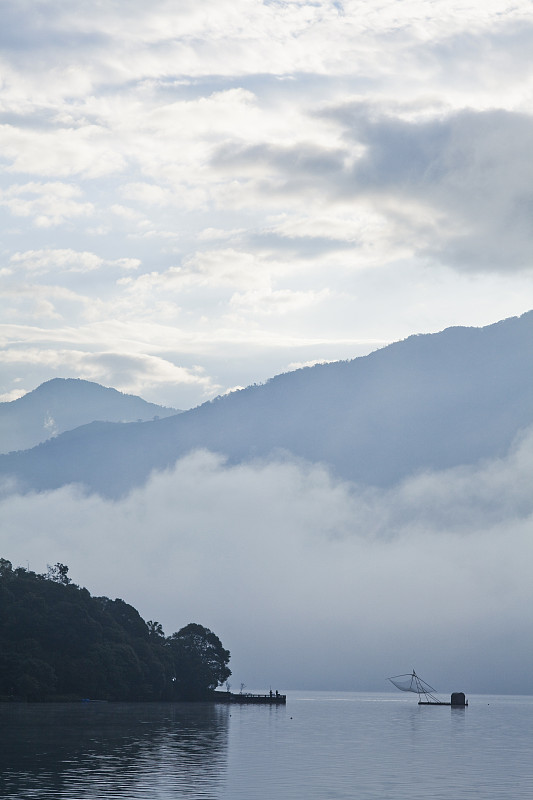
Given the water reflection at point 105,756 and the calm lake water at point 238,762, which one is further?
the calm lake water at point 238,762

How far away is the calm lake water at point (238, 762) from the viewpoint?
67.5 metres

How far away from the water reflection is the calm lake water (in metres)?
0.12

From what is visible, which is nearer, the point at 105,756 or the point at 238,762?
the point at 105,756

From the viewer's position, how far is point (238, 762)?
9181 centimetres

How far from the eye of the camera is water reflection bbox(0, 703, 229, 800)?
64938 millimetres

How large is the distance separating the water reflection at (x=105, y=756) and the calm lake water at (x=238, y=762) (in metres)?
0.12

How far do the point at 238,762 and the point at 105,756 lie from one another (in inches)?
460

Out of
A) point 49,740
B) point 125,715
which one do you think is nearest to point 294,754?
point 49,740

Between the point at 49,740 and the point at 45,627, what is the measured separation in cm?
9756

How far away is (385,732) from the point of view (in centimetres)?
16412

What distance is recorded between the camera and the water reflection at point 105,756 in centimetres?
6494

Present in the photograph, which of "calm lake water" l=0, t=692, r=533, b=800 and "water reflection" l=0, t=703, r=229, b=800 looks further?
"calm lake water" l=0, t=692, r=533, b=800

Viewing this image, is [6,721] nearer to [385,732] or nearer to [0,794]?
[385,732]

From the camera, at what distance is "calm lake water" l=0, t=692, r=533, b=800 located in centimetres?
6750
